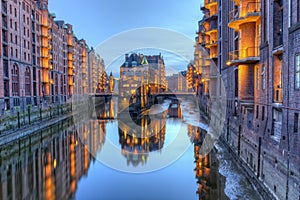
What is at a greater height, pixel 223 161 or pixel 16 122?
pixel 16 122

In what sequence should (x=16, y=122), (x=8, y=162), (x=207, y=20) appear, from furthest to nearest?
(x=207, y=20), (x=16, y=122), (x=8, y=162)

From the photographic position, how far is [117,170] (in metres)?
17.7

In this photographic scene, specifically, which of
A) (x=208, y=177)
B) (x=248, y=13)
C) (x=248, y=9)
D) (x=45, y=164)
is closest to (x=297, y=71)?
(x=248, y=13)

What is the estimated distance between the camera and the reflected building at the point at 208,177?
13.2 metres

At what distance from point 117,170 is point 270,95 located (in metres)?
11.4

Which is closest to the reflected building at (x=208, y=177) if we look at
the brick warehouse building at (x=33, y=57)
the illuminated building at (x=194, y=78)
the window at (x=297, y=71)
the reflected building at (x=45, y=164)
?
the window at (x=297, y=71)

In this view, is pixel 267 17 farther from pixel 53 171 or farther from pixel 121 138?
pixel 121 138

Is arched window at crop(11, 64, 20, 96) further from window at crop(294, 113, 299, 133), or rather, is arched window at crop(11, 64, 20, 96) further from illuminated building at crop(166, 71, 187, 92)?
illuminated building at crop(166, 71, 187, 92)

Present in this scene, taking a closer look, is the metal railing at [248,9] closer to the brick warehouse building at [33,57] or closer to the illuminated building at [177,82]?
the brick warehouse building at [33,57]

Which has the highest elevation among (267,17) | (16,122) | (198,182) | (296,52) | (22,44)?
(22,44)

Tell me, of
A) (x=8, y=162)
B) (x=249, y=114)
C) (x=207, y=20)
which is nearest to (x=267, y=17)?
(x=249, y=114)

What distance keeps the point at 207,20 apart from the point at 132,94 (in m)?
25.2

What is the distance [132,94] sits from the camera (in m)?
55.0

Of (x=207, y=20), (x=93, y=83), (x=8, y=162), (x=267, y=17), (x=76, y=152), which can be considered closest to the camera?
(x=267, y=17)
